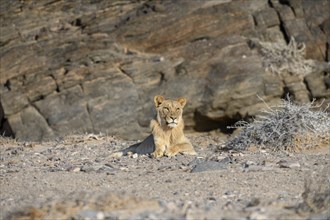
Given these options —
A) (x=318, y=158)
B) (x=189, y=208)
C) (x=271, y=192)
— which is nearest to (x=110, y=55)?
(x=318, y=158)

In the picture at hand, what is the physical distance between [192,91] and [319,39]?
452 cm

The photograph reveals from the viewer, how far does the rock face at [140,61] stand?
20.6m

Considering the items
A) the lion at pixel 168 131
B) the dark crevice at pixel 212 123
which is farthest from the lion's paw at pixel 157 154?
the dark crevice at pixel 212 123

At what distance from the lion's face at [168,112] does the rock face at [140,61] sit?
7323 millimetres

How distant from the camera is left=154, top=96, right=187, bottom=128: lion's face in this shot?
12.8 meters

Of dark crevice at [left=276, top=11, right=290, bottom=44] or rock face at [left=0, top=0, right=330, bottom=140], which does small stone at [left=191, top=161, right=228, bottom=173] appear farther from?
dark crevice at [left=276, top=11, right=290, bottom=44]

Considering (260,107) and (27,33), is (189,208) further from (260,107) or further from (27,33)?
(27,33)

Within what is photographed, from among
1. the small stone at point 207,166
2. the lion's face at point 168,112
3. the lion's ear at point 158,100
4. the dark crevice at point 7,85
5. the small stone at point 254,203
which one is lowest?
the dark crevice at point 7,85

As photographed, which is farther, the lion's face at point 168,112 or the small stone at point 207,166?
the lion's face at point 168,112

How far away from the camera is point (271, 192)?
29.5 ft

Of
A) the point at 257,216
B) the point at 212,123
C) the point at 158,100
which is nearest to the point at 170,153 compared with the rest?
the point at 158,100

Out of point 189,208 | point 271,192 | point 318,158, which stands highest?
point 189,208

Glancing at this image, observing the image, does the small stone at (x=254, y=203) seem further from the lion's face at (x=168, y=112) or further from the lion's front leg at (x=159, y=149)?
the lion's face at (x=168, y=112)

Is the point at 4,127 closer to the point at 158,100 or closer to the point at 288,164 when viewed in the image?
the point at 158,100
